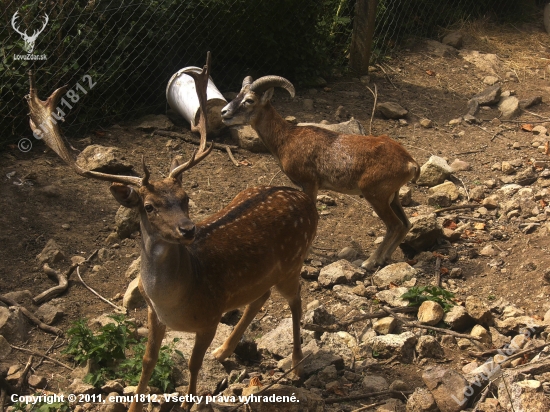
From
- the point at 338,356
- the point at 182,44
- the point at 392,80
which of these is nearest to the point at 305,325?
the point at 338,356

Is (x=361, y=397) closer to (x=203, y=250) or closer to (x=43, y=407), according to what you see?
(x=203, y=250)

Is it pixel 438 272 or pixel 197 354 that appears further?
pixel 438 272

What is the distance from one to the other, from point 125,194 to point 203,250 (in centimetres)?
86

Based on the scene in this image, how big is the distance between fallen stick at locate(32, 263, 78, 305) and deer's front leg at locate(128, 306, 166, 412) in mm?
1864

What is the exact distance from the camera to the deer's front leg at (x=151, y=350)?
5.16 metres

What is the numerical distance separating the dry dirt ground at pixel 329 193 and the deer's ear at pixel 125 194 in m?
1.73

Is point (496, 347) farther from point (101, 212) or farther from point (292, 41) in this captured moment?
point (292, 41)

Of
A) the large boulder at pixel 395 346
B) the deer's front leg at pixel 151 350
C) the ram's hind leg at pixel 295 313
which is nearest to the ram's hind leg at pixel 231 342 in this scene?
the ram's hind leg at pixel 295 313

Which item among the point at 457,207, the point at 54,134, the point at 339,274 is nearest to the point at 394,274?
the point at 339,274

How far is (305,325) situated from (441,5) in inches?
331

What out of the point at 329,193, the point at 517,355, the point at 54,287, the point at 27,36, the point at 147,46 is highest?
the point at 27,36

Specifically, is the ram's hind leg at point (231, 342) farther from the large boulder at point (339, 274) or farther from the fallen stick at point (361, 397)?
the large boulder at point (339, 274)

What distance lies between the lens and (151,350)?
517cm

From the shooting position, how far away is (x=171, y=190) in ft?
15.6
